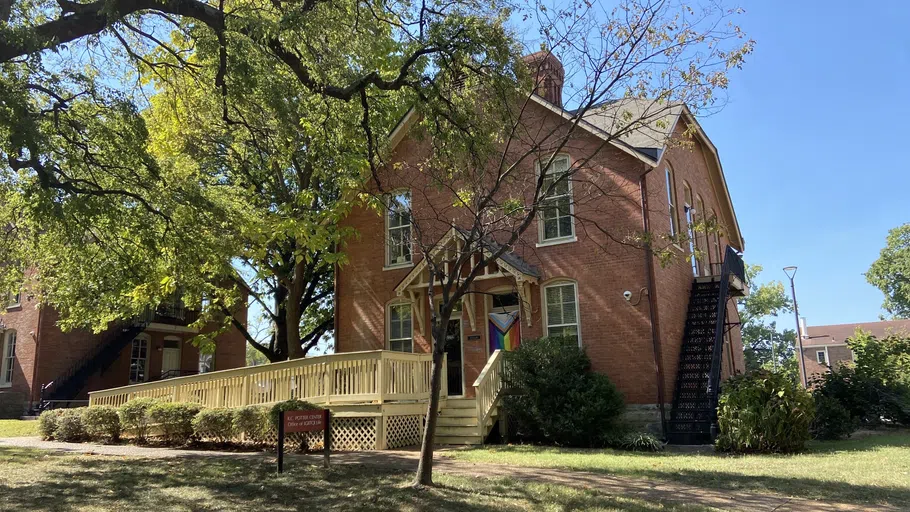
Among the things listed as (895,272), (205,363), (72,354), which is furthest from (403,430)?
(895,272)

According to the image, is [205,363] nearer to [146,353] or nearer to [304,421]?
[146,353]

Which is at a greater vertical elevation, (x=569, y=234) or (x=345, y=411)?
(x=569, y=234)

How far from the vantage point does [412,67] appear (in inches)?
455

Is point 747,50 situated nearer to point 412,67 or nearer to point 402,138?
point 412,67

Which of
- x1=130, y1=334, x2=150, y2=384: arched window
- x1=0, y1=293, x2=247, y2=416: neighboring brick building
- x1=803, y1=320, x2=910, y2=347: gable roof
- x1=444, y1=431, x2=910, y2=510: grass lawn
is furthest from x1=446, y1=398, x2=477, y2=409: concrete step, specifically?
x1=803, y1=320, x2=910, y2=347: gable roof

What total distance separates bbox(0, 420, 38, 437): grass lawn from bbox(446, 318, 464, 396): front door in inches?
468

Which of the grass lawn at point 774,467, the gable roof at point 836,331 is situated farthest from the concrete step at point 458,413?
the gable roof at point 836,331

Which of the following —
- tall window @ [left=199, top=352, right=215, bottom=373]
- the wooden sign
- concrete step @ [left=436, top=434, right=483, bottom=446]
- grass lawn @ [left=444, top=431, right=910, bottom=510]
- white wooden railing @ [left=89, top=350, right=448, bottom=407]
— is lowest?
grass lawn @ [left=444, top=431, right=910, bottom=510]

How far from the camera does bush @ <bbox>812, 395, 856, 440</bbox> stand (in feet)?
47.8

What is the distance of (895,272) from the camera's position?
59844 millimetres

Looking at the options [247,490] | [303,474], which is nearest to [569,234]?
[303,474]

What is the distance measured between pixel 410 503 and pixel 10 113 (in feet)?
22.6

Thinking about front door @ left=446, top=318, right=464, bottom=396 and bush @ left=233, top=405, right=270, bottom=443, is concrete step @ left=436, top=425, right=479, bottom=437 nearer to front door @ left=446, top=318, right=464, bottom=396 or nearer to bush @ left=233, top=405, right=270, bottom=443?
front door @ left=446, top=318, right=464, bottom=396

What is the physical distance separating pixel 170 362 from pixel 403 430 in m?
21.3
